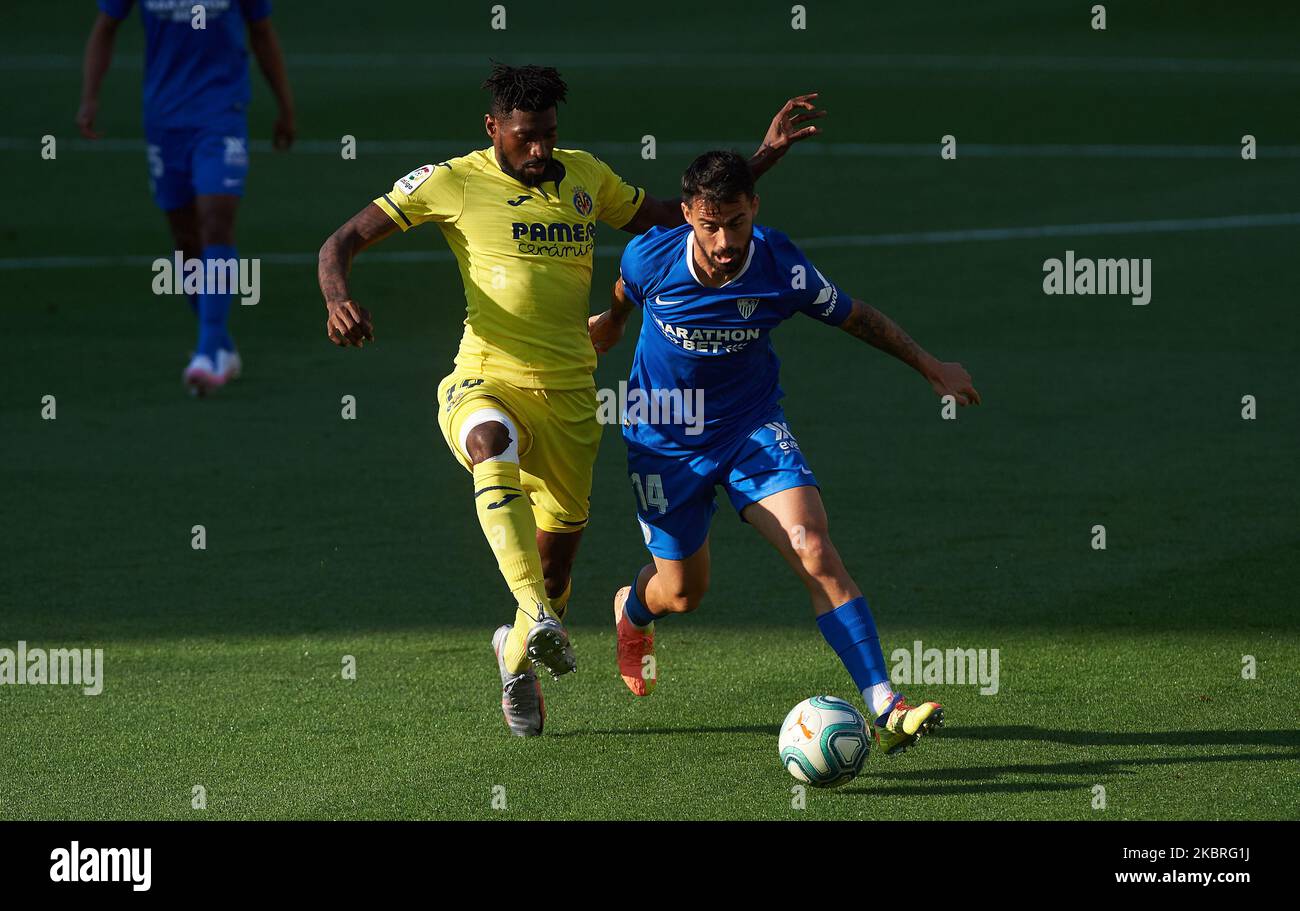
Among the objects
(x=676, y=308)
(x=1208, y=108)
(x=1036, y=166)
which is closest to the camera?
(x=676, y=308)

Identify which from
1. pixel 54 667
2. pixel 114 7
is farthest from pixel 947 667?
pixel 114 7

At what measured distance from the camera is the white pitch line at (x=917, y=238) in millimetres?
17766

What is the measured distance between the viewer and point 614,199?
24.4 ft

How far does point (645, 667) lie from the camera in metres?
7.26

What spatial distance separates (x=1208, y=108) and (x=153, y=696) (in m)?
21.1

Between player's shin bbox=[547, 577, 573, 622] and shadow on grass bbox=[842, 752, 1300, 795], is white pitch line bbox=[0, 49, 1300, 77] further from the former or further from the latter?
shadow on grass bbox=[842, 752, 1300, 795]

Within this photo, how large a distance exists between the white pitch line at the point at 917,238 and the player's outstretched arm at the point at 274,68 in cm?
421

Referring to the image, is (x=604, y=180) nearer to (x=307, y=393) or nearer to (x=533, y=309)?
(x=533, y=309)

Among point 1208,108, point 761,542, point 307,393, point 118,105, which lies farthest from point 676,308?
point 118,105

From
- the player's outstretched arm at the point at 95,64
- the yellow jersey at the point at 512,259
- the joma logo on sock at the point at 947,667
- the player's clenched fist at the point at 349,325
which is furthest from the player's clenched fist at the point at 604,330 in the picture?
the player's outstretched arm at the point at 95,64

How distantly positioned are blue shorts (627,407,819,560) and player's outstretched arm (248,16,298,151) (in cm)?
684

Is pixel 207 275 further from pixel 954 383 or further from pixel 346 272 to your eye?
pixel 954 383

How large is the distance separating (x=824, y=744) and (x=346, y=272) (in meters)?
2.25

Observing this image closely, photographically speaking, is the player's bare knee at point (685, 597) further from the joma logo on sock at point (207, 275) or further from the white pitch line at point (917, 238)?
the white pitch line at point (917, 238)
